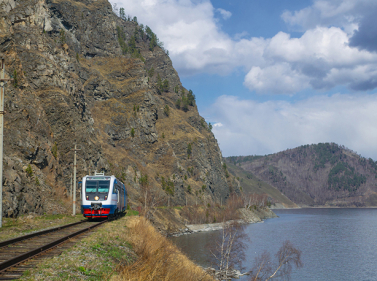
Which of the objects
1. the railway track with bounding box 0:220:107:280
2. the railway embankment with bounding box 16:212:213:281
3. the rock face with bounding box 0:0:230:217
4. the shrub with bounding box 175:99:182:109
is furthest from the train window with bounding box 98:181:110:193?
the shrub with bounding box 175:99:182:109

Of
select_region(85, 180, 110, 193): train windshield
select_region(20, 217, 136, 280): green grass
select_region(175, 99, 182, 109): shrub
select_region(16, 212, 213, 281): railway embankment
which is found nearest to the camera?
select_region(20, 217, 136, 280): green grass

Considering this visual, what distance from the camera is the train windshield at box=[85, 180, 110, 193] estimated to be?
28.6 meters

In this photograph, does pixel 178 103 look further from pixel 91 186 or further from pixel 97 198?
pixel 97 198

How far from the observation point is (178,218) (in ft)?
306

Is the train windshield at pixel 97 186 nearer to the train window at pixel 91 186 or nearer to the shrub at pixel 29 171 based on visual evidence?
the train window at pixel 91 186

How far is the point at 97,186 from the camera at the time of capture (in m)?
28.8

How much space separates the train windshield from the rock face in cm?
634

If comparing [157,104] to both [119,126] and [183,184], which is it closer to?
[119,126]

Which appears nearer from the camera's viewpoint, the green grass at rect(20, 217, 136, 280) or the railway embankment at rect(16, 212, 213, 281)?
the green grass at rect(20, 217, 136, 280)

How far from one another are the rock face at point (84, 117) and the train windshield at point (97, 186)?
6339 mm

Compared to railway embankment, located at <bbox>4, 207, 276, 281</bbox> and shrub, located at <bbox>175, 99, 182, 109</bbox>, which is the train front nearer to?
railway embankment, located at <bbox>4, 207, 276, 281</bbox>

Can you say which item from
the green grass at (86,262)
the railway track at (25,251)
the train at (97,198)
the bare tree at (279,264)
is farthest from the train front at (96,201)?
the bare tree at (279,264)

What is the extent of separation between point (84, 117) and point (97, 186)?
61006 mm

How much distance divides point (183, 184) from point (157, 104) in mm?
49572
